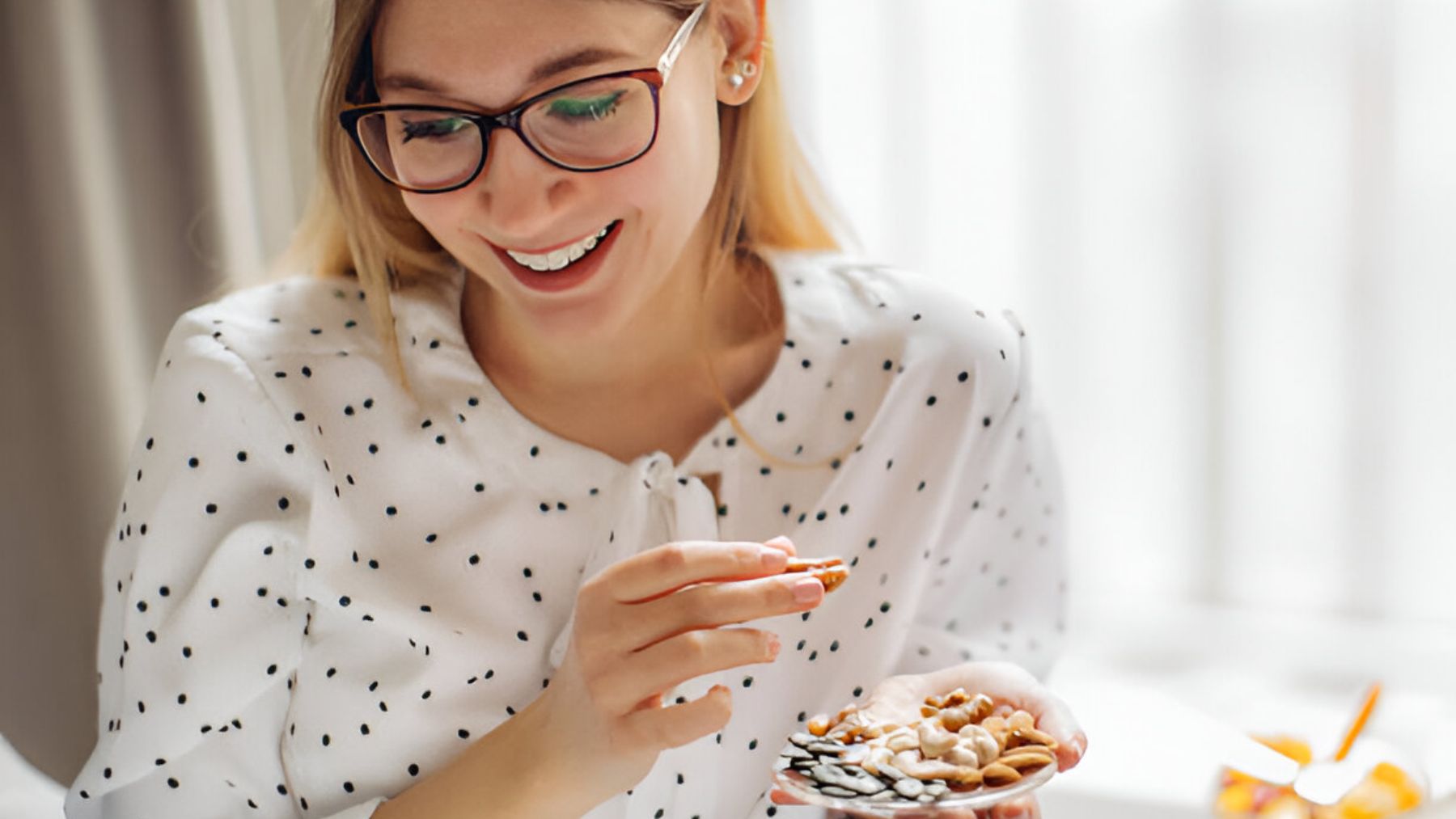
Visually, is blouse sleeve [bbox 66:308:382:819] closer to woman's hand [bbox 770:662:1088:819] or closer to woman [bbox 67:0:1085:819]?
woman [bbox 67:0:1085:819]

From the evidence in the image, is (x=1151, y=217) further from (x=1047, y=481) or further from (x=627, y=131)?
(x=627, y=131)

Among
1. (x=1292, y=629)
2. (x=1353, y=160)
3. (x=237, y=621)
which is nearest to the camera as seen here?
(x=237, y=621)

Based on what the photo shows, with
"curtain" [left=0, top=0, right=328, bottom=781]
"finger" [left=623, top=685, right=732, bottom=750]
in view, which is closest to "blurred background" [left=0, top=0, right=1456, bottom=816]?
"curtain" [left=0, top=0, right=328, bottom=781]

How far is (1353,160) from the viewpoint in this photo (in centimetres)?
138

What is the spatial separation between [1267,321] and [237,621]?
3.54 feet

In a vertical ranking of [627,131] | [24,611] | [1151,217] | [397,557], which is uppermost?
[627,131]

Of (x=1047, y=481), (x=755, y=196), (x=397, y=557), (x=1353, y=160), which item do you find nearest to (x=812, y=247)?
(x=755, y=196)

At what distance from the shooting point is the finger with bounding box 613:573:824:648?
2.32ft

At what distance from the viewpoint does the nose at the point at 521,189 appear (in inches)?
31.4

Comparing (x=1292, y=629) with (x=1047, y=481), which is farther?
(x=1292, y=629)

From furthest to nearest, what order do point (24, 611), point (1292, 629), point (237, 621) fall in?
point (1292, 629)
point (24, 611)
point (237, 621)

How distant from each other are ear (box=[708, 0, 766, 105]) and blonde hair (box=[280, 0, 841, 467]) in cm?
1

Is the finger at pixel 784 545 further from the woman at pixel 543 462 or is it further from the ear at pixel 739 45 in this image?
the ear at pixel 739 45

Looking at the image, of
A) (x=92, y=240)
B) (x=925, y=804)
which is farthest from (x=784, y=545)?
(x=92, y=240)
